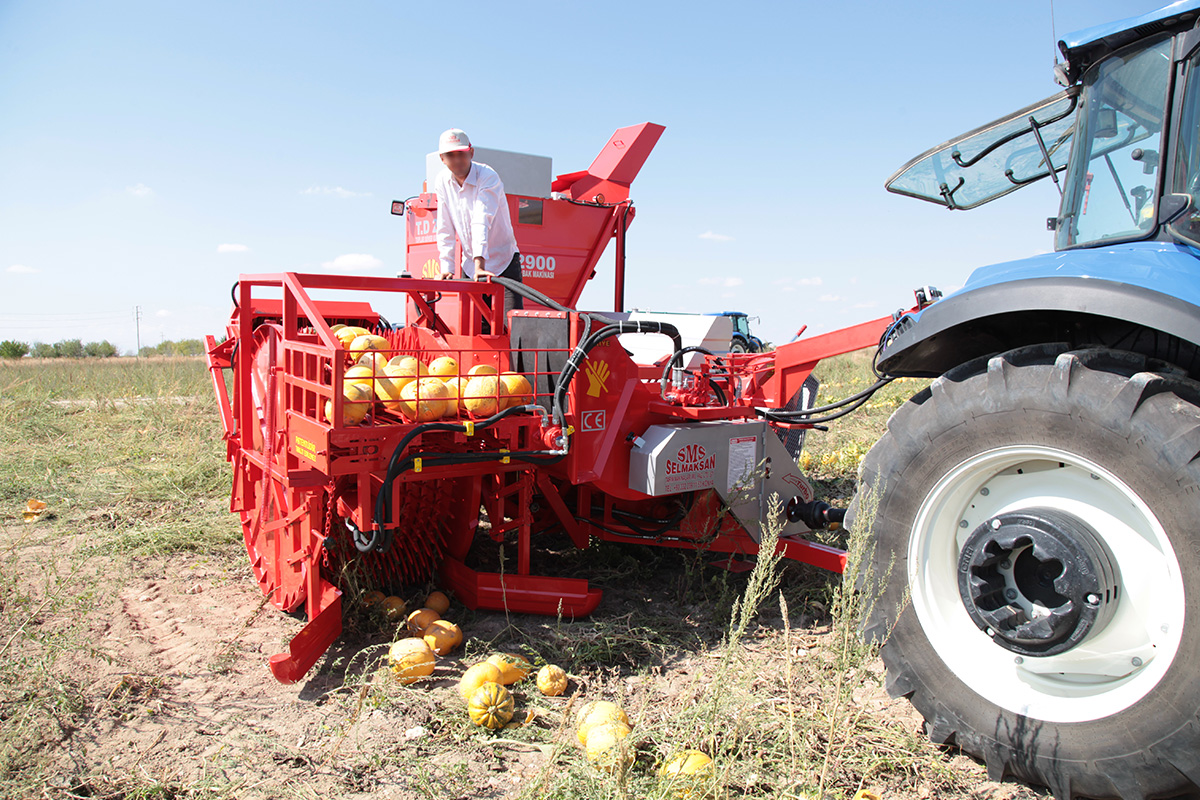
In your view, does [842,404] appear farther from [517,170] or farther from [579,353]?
[517,170]

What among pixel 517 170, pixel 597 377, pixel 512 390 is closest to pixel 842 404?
pixel 597 377

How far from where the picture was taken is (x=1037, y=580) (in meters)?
2.43

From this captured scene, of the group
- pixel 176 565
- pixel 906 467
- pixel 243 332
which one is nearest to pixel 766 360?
pixel 906 467

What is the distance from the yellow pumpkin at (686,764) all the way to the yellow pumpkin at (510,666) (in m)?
1.00

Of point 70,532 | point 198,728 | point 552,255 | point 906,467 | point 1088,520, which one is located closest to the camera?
point 1088,520

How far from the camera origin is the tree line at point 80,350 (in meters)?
28.4

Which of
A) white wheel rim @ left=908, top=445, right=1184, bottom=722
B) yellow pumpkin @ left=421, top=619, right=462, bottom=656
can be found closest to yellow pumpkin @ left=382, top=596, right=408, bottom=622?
yellow pumpkin @ left=421, top=619, right=462, bottom=656

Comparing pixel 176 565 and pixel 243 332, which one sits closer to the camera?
pixel 243 332

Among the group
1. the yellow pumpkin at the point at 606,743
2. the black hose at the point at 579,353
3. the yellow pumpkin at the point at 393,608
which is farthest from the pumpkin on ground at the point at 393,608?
the yellow pumpkin at the point at 606,743

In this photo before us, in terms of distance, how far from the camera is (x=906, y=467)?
2.68m

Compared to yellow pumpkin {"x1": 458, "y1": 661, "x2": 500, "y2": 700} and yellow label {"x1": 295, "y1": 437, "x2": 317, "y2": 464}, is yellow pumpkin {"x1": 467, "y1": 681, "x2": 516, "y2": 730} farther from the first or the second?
yellow label {"x1": 295, "y1": 437, "x2": 317, "y2": 464}

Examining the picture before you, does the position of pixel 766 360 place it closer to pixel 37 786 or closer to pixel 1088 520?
pixel 1088 520

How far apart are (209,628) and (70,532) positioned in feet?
7.94

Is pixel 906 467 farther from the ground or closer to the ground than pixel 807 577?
farther from the ground
